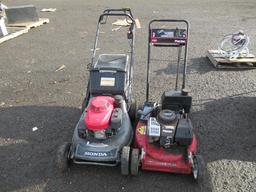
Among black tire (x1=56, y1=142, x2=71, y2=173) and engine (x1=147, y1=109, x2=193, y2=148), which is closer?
engine (x1=147, y1=109, x2=193, y2=148)

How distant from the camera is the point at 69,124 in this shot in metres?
4.97

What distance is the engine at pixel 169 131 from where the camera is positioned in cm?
368

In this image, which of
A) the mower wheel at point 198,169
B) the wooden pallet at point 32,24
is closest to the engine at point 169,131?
the mower wheel at point 198,169

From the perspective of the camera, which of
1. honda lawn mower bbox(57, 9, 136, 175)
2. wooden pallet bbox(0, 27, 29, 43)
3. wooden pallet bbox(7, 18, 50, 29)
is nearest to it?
honda lawn mower bbox(57, 9, 136, 175)

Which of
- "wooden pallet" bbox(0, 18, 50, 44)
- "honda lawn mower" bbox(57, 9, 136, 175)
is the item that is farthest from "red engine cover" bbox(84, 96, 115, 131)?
"wooden pallet" bbox(0, 18, 50, 44)

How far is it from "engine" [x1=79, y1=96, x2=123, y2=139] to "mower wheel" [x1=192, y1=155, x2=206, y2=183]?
1007 mm

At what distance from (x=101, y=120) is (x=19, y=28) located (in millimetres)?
7120

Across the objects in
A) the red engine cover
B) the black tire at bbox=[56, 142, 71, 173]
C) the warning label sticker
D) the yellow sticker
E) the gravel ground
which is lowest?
the gravel ground

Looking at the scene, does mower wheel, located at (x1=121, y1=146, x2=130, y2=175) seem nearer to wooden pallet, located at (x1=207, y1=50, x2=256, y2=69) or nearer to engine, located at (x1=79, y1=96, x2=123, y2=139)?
engine, located at (x1=79, y1=96, x2=123, y2=139)

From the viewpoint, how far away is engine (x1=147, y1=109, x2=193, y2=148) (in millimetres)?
3682

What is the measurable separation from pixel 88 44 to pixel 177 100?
16.1ft

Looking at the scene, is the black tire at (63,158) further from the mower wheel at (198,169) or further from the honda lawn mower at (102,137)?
the mower wheel at (198,169)

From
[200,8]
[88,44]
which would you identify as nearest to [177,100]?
[88,44]

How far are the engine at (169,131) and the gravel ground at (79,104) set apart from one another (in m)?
0.49
